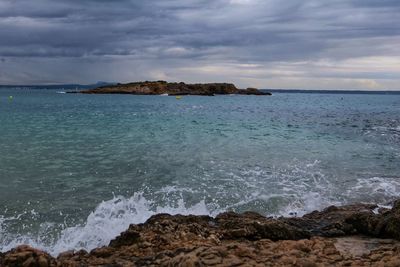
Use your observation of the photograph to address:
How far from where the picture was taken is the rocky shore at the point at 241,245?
638 cm

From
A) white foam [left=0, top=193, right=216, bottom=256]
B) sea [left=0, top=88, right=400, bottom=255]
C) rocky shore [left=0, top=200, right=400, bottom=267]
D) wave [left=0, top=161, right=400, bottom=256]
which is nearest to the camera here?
rocky shore [left=0, top=200, right=400, bottom=267]

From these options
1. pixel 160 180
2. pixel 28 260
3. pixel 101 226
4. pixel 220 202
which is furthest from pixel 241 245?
pixel 160 180

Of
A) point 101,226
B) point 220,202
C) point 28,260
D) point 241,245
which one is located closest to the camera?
point 28,260

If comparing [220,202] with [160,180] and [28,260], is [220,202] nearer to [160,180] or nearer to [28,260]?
[160,180]

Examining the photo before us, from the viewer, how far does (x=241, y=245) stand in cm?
689

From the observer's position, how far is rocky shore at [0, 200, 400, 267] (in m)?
6.38

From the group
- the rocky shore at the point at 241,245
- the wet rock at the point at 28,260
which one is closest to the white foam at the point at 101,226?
the rocky shore at the point at 241,245

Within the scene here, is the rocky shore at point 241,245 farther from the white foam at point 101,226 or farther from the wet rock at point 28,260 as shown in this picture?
the white foam at point 101,226

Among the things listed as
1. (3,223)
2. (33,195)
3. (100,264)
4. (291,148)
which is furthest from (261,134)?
(100,264)

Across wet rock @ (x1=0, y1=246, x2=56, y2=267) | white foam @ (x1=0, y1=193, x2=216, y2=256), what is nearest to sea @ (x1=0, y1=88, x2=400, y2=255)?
white foam @ (x1=0, y1=193, x2=216, y2=256)

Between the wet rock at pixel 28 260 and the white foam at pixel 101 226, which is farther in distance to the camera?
the white foam at pixel 101 226

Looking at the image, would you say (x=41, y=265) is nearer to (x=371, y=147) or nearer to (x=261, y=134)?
(x=371, y=147)

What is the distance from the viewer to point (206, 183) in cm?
1730

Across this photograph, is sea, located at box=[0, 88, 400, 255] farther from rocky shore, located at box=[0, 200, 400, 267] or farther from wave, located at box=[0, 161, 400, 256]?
rocky shore, located at box=[0, 200, 400, 267]
